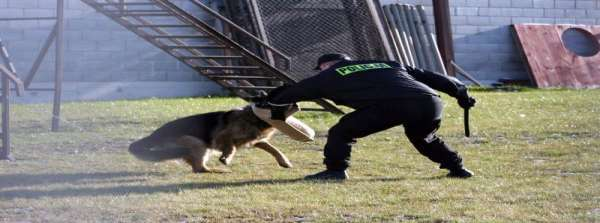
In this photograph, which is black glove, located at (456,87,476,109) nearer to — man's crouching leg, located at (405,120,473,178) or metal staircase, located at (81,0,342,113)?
man's crouching leg, located at (405,120,473,178)

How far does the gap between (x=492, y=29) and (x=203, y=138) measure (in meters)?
15.0

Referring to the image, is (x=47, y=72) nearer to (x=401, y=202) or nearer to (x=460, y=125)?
(x=460, y=125)

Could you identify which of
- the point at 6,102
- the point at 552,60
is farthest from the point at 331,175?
the point at 552,60

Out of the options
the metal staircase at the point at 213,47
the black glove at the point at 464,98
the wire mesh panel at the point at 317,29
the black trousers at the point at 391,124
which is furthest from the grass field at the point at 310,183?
the wire mesh panel at the point at 317,29

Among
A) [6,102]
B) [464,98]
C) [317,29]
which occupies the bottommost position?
[317,29]

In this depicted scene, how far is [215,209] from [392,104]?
2.05 m

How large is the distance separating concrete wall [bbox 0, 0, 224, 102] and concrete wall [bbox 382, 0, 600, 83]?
5.60 meters

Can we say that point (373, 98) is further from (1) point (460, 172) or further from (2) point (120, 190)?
(2) point (120, 190)

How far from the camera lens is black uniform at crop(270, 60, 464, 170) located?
8.55 metres

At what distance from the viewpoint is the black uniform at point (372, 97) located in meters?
8.55

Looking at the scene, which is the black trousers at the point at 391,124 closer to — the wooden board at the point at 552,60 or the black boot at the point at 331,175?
the black boot at the point at 331,175

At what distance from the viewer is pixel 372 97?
8594 mm

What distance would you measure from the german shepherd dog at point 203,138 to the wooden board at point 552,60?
1434cm

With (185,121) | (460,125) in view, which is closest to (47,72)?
(460,125)
